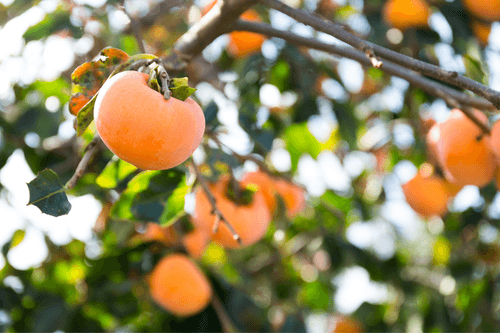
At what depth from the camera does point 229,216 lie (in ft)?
4.08

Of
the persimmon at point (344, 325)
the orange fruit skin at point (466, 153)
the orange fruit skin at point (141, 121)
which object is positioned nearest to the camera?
the orange fruit skin at point (141, 121)

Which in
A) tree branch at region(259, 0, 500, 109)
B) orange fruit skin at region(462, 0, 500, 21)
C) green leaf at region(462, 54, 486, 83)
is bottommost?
orange fruit skin at region(462, 0, 500, 21)

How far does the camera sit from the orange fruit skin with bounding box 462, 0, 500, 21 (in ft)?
4.76

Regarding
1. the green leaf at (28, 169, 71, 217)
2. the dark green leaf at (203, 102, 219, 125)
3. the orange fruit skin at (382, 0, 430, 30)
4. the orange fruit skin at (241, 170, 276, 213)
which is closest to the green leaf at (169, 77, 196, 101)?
the green leaf at (28, 169, 71, 217)

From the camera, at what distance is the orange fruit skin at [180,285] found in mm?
1327

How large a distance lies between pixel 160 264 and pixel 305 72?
87 cm

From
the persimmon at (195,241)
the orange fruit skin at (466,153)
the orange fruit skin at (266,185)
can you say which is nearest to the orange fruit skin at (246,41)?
the orange fruit skin at (266,185)

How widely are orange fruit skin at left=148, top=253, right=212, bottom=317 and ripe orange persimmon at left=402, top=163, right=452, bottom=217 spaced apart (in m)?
0.88

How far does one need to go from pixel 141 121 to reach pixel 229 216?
2.38ft

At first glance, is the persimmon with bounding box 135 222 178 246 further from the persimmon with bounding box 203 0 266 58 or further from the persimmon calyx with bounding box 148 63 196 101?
the persimmon calyx with bounding box 148 63 196 101

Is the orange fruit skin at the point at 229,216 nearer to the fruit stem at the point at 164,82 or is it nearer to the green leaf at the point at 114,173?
the green leaf at the point at 114,173

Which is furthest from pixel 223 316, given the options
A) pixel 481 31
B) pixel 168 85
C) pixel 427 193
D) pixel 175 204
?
pixel 481 31

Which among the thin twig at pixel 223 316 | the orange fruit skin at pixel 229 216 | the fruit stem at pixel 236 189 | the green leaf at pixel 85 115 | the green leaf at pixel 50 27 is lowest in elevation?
the thin twig at pixel 223 316

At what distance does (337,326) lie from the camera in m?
2.32
